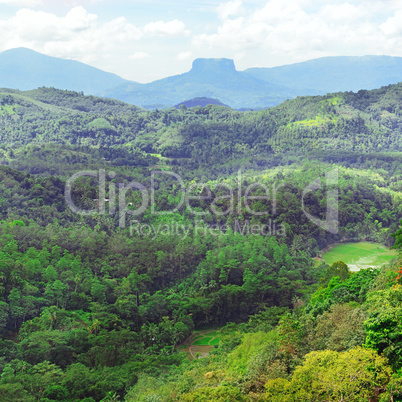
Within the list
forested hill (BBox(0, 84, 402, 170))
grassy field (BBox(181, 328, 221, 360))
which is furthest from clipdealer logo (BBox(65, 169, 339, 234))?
forested hill (BBox(0, 84, 402, 170))

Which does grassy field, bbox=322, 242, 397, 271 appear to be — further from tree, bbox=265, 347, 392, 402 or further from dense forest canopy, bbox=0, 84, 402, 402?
tree, bbox=265, 347, 392, 402

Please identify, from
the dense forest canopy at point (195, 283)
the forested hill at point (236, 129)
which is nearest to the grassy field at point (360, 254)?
the dense forest canopy at point (195, 283)

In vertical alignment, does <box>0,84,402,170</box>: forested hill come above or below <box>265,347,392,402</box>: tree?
above

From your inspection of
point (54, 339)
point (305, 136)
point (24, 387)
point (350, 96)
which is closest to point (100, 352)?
point (54, 339)

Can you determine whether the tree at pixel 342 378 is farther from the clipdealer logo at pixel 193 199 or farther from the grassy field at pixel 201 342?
the clipdealer logo at pixel 193 199

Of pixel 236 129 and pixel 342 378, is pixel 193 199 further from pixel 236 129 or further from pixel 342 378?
pixel 236 129

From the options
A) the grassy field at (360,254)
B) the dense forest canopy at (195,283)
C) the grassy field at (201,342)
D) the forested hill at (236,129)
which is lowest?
the grassy field at (201,342)

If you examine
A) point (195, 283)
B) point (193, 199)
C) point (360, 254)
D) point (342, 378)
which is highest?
point (193, 199)

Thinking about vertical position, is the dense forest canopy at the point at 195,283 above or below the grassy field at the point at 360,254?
above

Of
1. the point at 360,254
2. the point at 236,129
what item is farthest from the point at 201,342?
the point at 236,129
